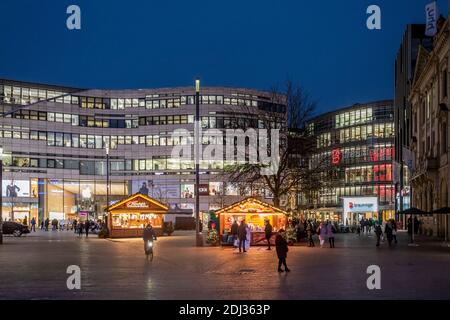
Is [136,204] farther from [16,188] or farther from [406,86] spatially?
[406,86]

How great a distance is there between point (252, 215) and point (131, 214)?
20541mm

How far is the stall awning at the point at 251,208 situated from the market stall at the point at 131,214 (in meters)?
18.0

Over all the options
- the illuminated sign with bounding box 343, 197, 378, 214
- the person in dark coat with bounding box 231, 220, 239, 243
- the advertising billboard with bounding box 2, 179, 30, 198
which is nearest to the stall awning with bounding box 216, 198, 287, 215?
the person in dark coat with bounding box 231, 220, 239, 243

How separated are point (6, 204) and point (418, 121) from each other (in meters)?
61.2

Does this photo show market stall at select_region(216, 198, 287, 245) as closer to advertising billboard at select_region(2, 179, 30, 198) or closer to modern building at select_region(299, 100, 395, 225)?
advertising billboard at select_region(2, 179, 30, 198)

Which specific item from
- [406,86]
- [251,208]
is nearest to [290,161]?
[251,208]

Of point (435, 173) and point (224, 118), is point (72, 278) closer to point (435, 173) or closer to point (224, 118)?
point (435, 173)

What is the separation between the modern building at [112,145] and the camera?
106 metres

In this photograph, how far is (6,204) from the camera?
10069cm

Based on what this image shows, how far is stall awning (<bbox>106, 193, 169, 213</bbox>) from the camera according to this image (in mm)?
60750

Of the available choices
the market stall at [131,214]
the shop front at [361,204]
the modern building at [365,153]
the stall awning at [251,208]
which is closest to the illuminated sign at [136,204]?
the market stall at [131,214]

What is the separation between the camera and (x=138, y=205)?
61719 millimetres
